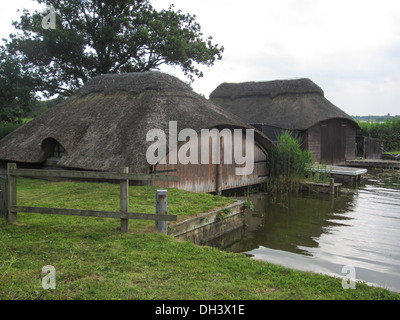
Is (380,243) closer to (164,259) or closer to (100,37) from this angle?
(164,259)

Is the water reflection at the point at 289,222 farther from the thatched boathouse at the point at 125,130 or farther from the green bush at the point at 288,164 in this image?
the thatched boathouse at the point at 125,130

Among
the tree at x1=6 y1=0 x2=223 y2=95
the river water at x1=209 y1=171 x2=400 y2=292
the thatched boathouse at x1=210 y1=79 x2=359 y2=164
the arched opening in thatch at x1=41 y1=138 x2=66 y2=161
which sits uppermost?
the tree at x1=6 y1=0 x2=223 y2=95

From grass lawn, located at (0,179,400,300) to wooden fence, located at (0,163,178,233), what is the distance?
0.28m

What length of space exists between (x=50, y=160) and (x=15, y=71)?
12356mm

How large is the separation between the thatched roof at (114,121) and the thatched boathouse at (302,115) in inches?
328

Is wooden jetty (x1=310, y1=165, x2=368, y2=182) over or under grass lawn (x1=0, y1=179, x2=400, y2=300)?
over

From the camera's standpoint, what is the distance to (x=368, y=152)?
103 feet

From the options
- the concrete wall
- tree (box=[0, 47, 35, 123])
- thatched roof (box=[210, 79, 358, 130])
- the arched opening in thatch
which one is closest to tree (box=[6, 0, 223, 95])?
tree (box=[0, 47, 35, 123])

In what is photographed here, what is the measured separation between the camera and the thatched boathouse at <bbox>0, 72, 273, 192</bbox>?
12953 millimetres

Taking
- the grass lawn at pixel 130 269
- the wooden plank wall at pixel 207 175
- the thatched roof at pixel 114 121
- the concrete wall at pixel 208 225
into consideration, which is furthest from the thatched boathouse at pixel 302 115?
the grass lawn at pixel 130 269

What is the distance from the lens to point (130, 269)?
5.29 meters

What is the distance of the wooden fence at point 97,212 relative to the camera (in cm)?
687

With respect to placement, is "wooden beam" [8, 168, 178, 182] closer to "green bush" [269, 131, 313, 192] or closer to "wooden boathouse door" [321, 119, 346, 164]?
"green bush" [269, 131, 313, 192]
